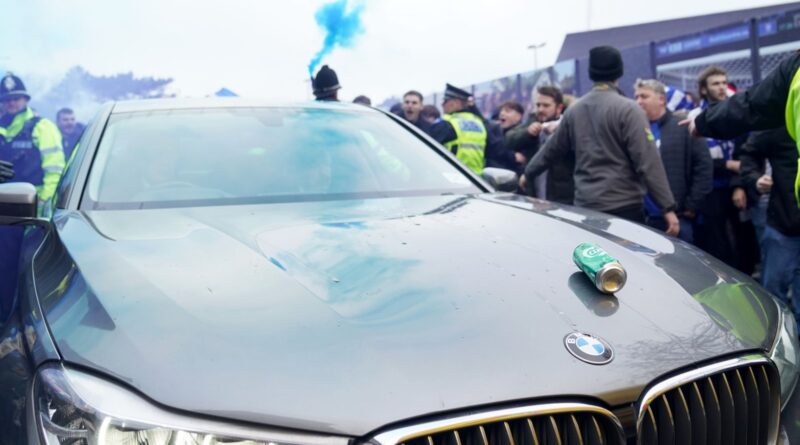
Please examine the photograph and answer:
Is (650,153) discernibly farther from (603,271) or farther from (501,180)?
Answer: (603,271)

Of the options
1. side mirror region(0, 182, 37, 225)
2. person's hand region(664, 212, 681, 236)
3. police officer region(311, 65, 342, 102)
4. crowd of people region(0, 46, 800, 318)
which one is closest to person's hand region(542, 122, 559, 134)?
crowd of people region(0, 46, 800, 318)

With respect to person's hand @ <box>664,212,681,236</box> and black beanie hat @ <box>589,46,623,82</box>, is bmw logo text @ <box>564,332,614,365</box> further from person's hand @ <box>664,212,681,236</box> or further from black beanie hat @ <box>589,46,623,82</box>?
black beanie hat @ <box>589,46,623,82</box>

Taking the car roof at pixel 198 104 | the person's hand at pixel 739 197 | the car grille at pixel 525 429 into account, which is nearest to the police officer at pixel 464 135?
the person's hand at pixel 739 197

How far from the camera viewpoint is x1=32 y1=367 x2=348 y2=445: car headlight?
1236mm

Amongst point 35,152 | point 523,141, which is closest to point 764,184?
point 523,141

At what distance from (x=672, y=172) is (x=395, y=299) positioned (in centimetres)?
452

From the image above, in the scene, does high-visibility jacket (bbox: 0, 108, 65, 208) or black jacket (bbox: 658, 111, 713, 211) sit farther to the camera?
high-visibility jacket (bbox: 0, 108, 65, 208)

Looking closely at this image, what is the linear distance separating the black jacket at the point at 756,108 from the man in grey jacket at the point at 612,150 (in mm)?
1188

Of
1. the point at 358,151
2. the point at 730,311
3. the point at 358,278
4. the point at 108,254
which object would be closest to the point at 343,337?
the point at 358,278

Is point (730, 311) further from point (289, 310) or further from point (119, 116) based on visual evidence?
point (119, 116)

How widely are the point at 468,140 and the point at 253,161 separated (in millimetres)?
4459

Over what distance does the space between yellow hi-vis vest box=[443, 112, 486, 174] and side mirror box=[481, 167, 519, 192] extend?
370 centimetres

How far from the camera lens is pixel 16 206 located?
231 centimetres

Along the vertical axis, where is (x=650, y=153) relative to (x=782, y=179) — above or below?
above
